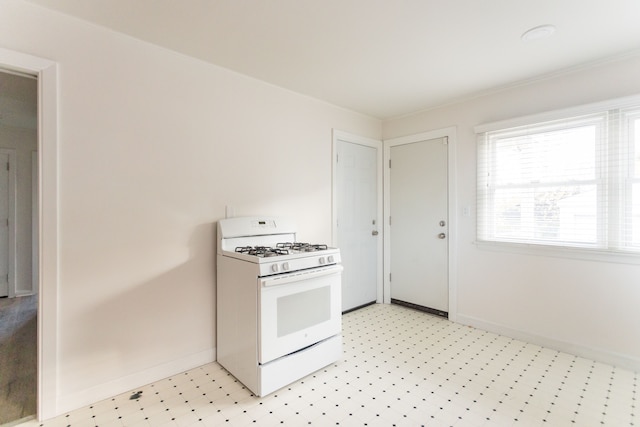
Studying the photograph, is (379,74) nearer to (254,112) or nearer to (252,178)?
(254,112)

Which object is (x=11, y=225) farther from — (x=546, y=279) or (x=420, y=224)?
(x=546, y=279)

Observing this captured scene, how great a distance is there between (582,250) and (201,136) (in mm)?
3207

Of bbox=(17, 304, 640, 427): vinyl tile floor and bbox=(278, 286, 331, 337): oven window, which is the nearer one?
bbox=(17, 304, 640, 427): vinyl tile floor

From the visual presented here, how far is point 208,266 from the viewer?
2428 millimetres

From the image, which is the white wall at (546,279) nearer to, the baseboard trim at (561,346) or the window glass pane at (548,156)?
the baseboard trim at (561,346)

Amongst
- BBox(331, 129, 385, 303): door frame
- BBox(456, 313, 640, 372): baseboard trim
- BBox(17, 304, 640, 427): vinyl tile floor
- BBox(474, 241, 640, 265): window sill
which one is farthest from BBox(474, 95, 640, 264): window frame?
BBox(331, 129, 385, 303): door frame

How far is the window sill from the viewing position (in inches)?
92.0

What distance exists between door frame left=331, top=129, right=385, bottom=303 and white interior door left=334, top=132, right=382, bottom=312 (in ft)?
0.04

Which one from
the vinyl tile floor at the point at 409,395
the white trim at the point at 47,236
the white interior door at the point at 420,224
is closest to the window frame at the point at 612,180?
the vinyl tile floor at the point at 409,395

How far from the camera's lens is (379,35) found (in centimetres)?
204

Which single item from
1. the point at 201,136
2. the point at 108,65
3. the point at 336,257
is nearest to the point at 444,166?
the point at 336,257

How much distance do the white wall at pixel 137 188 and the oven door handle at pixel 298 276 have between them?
72cm

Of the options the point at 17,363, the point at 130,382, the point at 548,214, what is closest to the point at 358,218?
the point at 548,214

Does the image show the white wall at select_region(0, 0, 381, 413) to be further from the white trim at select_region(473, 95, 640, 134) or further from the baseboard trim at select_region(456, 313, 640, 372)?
the baseboard trim at select_region(456, 313, 640, 372)
